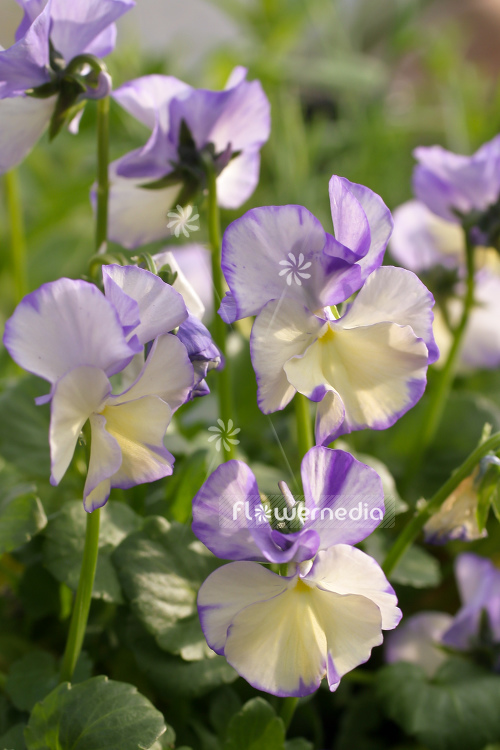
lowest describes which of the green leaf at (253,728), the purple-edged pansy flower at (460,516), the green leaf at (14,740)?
the green leaf at (14,740)

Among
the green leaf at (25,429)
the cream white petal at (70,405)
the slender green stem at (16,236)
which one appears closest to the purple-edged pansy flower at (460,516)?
the cream white petal at (70,405)

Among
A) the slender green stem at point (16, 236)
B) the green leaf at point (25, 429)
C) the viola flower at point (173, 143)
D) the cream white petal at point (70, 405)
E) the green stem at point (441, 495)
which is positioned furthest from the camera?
the slender green stem at point (16, 236)

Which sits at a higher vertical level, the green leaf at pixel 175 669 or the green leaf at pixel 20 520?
the green leaf at pixel 20 520

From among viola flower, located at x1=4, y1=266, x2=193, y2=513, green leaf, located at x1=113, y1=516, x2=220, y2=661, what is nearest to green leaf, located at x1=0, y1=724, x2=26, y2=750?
green leaf, located at x1=113, y1=516, x2=220, y2=661

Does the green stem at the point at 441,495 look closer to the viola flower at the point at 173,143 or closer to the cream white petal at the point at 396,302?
the cream white petal at the point at 396,302

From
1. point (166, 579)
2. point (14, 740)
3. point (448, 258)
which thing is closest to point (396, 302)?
point (166, 579)
